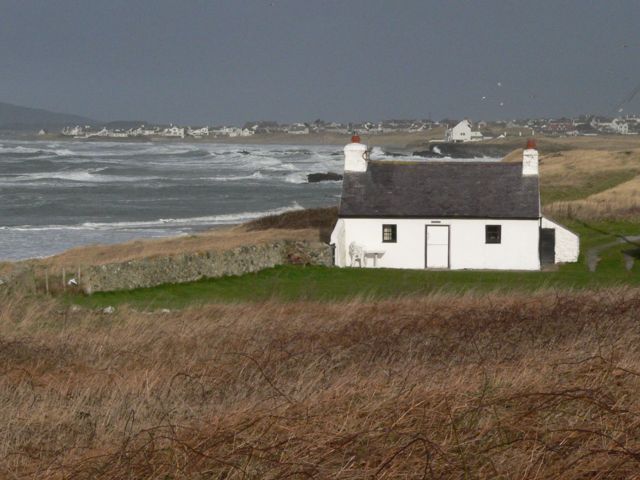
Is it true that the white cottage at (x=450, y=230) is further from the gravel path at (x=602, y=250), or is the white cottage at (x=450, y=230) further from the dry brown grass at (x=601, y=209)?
the dry brown grass at (x=601, y=209)

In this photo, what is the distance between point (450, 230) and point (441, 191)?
1625mm

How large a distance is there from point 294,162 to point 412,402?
131800 mm

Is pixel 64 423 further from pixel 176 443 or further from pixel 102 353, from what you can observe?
pixel 102 353

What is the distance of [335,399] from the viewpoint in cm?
618

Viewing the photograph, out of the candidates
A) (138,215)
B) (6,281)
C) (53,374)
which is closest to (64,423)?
(53,374)

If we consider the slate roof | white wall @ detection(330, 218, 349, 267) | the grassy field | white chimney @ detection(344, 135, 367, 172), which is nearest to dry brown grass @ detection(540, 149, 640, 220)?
the slate roof

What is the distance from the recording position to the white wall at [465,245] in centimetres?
3028

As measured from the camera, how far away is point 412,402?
579cm

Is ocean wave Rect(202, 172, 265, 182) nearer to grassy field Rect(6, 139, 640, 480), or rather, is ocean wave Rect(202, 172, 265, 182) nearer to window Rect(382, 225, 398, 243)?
window Rect(382, 225, 398, 243)

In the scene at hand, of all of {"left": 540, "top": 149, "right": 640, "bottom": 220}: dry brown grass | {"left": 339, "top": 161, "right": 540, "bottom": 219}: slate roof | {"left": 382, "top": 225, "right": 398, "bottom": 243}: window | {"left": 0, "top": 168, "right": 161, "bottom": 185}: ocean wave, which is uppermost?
{"left": 339, "top": 161, "right": 540, "bottom": 219}: slate roof

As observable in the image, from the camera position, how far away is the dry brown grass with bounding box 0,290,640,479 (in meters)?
4.91

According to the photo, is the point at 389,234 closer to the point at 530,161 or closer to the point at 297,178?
the point at 530,161

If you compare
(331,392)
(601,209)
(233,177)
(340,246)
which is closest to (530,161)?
(340,246)

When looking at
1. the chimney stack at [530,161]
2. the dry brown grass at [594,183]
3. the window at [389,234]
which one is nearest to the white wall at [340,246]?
the window at [389,234]
